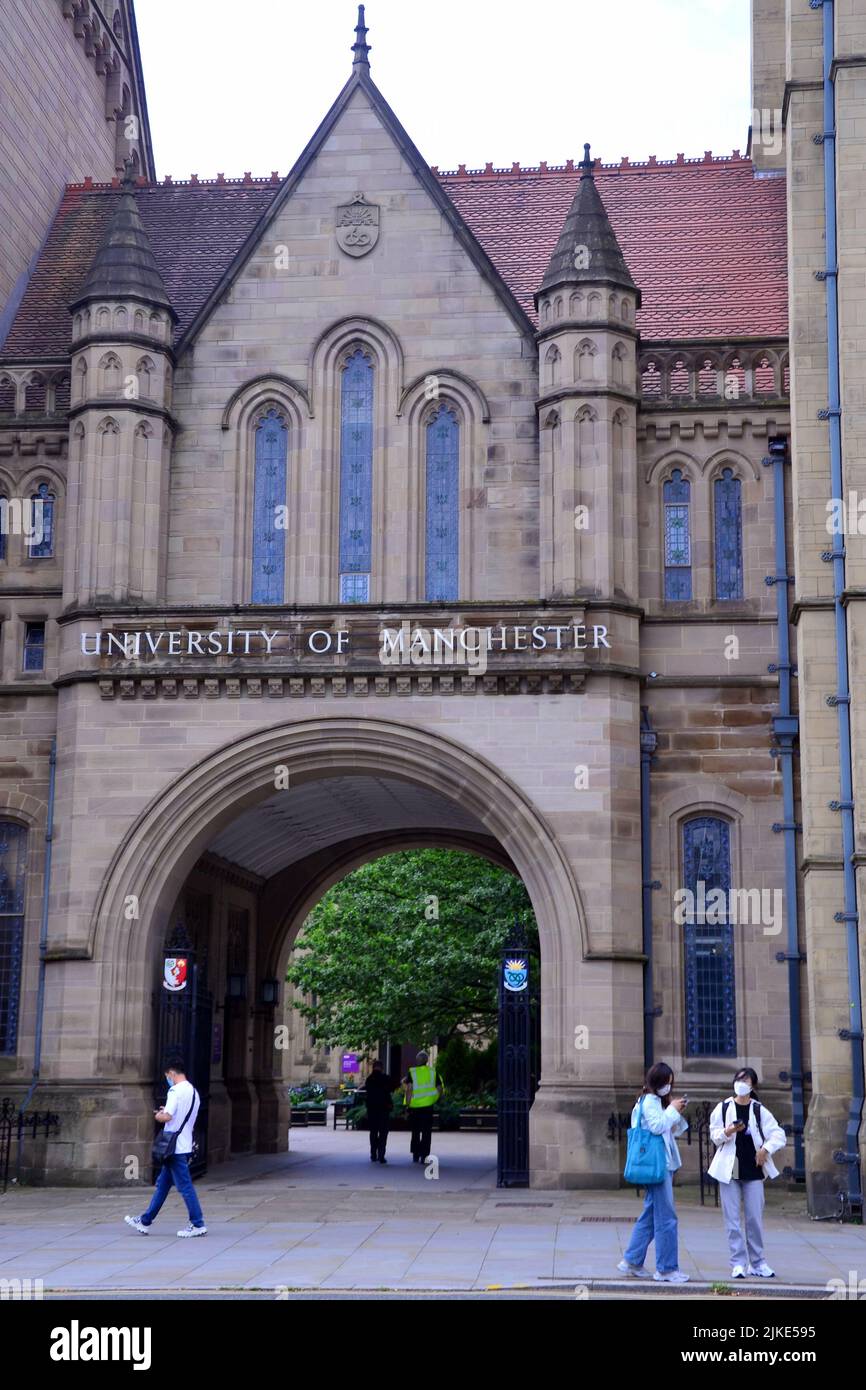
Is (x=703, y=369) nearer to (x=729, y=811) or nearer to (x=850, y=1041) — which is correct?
(x=729, y=811)

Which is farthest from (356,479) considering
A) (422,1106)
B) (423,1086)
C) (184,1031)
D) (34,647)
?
→ (422,1106)

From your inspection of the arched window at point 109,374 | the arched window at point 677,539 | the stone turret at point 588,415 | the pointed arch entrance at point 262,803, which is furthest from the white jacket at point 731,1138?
the arched window at point 109,374

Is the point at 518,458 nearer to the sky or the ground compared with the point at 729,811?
nearer to the sky

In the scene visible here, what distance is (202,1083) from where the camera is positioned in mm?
25031

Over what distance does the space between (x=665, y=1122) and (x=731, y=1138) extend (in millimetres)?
770

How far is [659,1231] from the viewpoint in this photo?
43.7 ft

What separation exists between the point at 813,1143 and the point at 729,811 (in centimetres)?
539

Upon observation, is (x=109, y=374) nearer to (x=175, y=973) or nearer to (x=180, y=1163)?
(x=175, y=973)

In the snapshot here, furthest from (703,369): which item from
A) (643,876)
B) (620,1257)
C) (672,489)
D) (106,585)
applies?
(620,1257)

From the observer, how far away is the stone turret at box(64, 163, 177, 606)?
79.2 feet

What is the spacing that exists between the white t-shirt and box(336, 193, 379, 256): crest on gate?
13267 millimetres

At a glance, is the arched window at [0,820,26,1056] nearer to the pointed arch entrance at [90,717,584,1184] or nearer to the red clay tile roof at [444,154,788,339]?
the pointed arch entrance at [90,717,584,1184]

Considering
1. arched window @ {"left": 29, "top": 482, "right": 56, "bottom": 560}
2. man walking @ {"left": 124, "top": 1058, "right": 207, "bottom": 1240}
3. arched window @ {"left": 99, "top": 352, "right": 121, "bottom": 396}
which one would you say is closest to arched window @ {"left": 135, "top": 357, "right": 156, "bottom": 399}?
arched window @ {"left": 99, "top": 352, "right": 121, "bottom": 396}

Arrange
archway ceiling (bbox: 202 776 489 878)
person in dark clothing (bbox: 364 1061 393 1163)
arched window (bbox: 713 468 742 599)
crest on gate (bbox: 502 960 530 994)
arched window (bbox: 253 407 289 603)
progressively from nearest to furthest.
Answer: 1. crest on gate (bbox: 502 960 530 994)
2. arched window (bbox: 713 468 742 599)
3. arched window (bbox: 253 407 289 603)
4. archway ceiling (bbox: 202 776 489 878)
5. person in dark clothing (bbox: 364 1061 393 1163)
